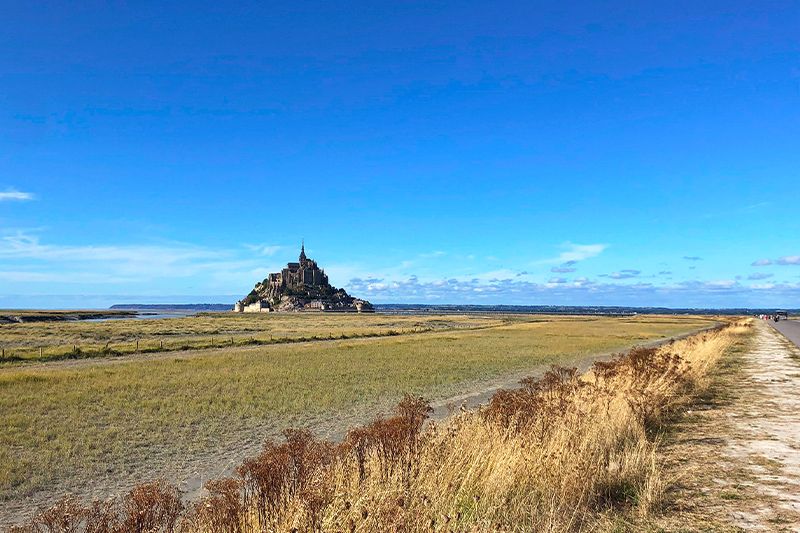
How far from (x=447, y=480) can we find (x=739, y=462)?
5940mm

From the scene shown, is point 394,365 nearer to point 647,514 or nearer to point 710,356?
point 710,356

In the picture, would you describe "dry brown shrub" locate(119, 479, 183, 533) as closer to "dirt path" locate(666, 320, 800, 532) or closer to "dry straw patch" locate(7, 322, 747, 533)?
"dry straw patch" locate(7, 322, 747, 533)

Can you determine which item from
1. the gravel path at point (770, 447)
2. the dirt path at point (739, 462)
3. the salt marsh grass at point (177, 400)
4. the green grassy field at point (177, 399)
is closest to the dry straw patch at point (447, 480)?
the dirt path at point (739, 462)

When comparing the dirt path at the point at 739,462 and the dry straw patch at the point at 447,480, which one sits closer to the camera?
the dry straw patch at the point at 447,480

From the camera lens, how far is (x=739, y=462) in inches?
334

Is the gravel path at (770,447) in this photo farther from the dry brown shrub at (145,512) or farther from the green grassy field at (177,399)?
the green grassy field at (177,399)

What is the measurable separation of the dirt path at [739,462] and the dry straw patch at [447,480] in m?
0.67

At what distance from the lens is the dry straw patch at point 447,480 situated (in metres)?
4.49

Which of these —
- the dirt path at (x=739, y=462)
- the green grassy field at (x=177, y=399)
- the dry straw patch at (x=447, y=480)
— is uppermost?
the dry straw patch at (x=447, y=480)

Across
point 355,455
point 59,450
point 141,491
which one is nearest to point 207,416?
point 59,450

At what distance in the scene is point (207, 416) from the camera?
49.4 feet

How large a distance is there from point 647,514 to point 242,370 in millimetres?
22879

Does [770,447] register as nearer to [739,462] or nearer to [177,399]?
[739,462]

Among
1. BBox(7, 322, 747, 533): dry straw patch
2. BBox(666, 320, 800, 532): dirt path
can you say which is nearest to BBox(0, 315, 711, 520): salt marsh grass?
BBox(7, 322, 747, 533): dry straw patch
